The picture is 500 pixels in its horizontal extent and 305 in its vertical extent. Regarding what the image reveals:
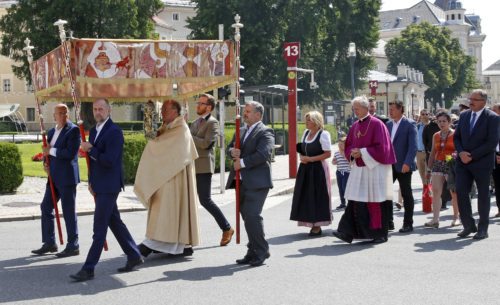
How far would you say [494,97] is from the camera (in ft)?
614

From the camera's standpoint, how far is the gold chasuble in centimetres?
923

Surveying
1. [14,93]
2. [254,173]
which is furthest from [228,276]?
[14,93]

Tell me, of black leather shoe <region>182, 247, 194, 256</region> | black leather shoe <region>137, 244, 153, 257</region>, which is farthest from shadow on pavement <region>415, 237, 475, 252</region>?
black leather shoe <region>137, 244, 153, 257</region>

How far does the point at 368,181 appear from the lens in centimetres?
1075

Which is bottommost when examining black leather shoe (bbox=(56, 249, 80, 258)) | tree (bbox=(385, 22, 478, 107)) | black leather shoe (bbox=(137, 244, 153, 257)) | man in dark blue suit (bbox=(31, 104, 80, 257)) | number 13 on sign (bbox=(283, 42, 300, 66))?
black leather shoe (bbox=(56, 249, 80, 258))

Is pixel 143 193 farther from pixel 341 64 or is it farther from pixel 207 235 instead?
pixel 341 64

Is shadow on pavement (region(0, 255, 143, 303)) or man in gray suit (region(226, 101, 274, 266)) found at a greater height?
man in gray suit (region(226, 101, 274, 266))

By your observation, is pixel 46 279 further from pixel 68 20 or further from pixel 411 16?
pixel 411 16

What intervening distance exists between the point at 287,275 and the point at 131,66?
341 cm

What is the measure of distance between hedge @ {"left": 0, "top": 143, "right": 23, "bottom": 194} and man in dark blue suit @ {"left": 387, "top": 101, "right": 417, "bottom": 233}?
9276mm

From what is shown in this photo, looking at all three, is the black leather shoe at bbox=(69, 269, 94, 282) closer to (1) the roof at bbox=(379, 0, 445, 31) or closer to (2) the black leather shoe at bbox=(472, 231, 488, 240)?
(2) the black leather shoe at bbox=(472, 231, 488, 240)

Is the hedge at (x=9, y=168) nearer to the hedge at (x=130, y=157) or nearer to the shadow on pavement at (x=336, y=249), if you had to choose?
the hedge at (x=130, y=157)

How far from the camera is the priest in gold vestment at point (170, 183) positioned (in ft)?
30.3

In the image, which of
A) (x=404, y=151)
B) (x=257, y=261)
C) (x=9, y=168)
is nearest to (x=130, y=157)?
(x=9, y=168)
